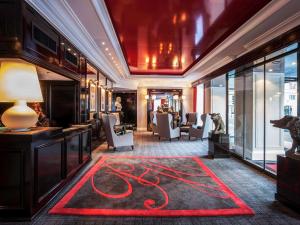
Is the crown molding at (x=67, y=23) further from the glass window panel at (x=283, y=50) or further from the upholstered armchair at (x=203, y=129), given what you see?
the upholstered armchair at (x=203, y=129)

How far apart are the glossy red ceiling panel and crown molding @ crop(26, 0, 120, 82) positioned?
673mm

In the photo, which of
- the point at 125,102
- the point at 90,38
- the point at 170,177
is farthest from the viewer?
the point at 125,102

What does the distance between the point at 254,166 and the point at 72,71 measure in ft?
14.4

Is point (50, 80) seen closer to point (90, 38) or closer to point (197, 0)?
point (90, 38)

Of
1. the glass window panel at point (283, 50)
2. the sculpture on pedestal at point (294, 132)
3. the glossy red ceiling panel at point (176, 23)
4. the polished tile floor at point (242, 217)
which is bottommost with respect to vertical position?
the polished tile floor at point (242, 217)

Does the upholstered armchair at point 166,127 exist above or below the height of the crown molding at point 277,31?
below

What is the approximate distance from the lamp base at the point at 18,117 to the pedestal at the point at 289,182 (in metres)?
3.41

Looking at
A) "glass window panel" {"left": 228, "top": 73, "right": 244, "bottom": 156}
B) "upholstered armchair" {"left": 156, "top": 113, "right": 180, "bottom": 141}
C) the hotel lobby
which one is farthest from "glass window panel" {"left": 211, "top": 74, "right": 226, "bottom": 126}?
"glass window panel" {"left": 228, "top": 73, "right": 244, "bottom": 156}

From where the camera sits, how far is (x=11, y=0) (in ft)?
8.09

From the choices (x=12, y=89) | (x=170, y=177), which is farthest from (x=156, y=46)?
(x=12, y=89)

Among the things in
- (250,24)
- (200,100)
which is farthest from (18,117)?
(200,100)

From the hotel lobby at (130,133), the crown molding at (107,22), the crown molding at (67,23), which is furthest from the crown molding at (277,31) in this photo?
the crown molding at (67,23)

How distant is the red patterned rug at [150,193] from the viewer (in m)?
2.74

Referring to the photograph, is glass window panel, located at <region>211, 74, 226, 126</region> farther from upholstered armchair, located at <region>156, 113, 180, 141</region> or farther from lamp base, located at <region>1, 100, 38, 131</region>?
lamp base, located at <region>1, 100, 38, 131</region>
